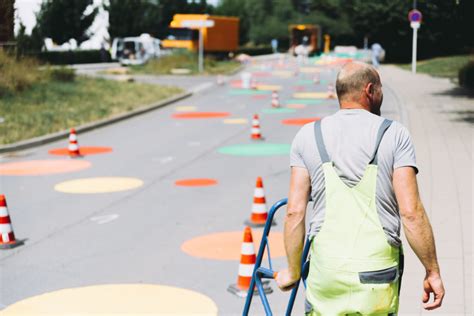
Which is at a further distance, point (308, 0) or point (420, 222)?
point (308, 0)

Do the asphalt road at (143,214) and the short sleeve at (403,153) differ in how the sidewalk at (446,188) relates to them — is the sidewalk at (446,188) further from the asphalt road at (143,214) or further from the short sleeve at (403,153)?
the short sleeve at (403,153)

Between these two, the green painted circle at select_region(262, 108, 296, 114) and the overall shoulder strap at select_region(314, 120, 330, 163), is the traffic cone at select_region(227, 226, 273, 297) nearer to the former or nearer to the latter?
the overall shoulder strap at select_region(314, 120, 330, 163)

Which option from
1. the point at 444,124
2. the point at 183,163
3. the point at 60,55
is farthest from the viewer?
the point at 60,55

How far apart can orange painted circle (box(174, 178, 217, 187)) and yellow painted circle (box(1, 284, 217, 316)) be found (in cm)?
486

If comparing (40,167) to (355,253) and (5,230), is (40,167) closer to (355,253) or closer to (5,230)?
(5,230)

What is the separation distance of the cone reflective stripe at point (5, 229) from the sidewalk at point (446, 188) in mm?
4271

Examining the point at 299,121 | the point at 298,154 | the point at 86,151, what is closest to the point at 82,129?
the point at 86,151

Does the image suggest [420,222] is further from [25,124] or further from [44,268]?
[25,124]

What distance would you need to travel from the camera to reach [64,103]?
22.6m

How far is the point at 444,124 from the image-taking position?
1716 cm

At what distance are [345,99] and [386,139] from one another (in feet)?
0.89

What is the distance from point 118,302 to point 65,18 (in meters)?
51.8

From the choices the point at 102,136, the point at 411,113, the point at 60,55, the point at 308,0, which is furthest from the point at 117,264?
the point at 308,0

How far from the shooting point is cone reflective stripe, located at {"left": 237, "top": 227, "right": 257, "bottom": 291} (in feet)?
21.5
